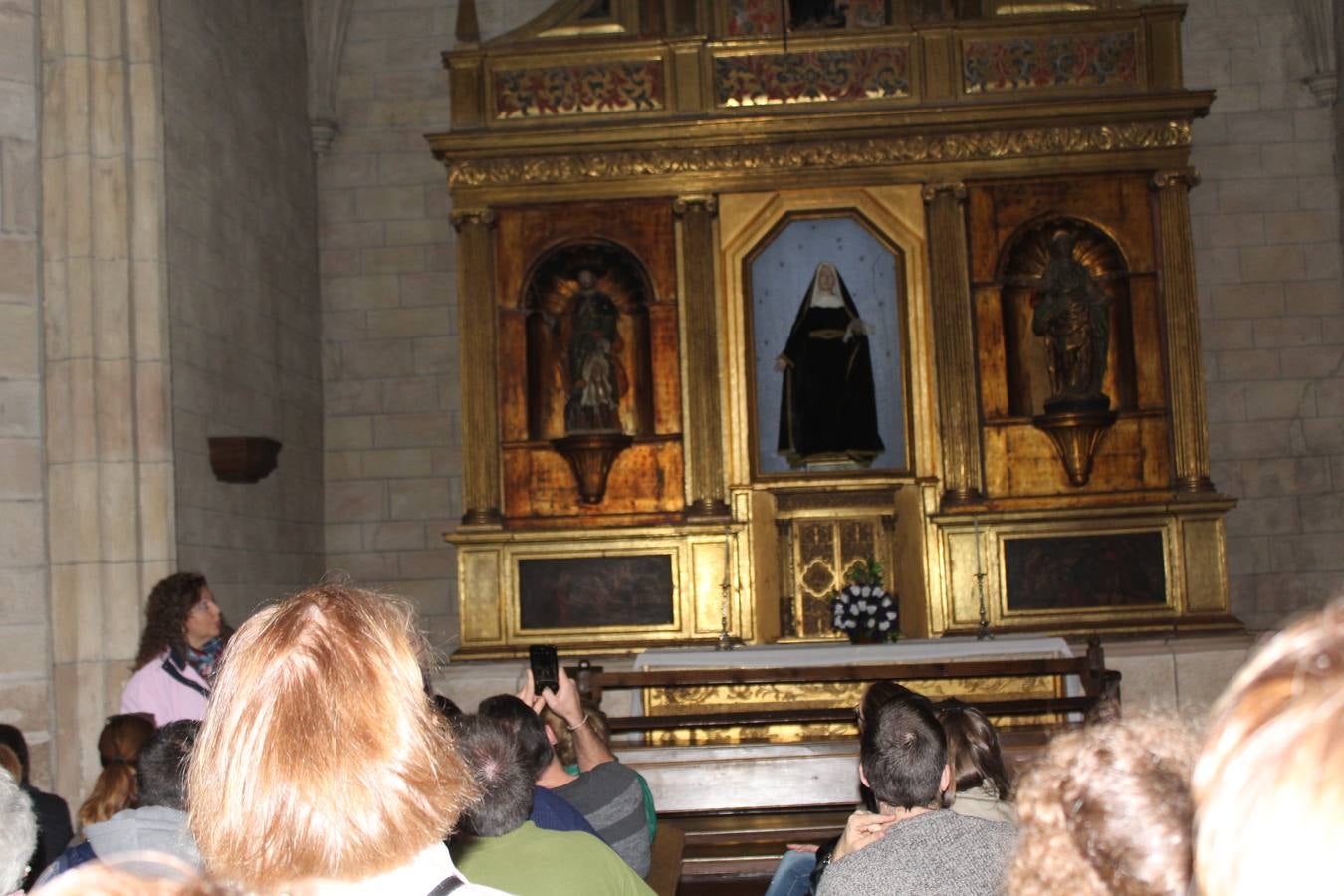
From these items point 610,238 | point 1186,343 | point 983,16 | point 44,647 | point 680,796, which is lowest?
point 680,796

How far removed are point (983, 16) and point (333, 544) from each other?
674cm

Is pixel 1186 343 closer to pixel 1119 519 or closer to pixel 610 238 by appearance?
pixel 1119 519

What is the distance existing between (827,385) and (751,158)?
5.85 ft

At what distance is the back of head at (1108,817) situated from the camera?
1.56m

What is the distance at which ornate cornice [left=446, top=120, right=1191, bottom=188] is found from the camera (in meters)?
10.6

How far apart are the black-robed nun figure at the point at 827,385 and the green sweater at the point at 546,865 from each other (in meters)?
7.90

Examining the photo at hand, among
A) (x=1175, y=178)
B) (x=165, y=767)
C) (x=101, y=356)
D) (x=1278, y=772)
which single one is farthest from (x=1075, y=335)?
(x=1278, y=772)

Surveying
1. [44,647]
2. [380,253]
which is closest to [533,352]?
[380,253]

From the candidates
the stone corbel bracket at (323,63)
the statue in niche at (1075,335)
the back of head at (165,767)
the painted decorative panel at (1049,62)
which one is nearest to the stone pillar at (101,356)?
the stone corbel bracket at (323,63)

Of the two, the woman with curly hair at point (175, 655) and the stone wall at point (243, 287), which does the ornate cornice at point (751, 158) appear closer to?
the stone wall at point (243, 287)

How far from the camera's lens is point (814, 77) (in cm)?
1079

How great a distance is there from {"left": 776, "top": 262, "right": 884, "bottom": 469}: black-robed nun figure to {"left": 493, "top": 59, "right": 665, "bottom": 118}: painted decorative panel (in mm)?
1934

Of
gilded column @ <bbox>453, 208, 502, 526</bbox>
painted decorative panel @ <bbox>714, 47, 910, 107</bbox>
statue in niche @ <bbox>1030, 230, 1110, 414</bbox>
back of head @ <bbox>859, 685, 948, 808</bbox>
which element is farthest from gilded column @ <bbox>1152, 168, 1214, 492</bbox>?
back of head @ <bbox>859, 685, 948, 808</bbox>

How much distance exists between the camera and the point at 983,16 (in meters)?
10.8
